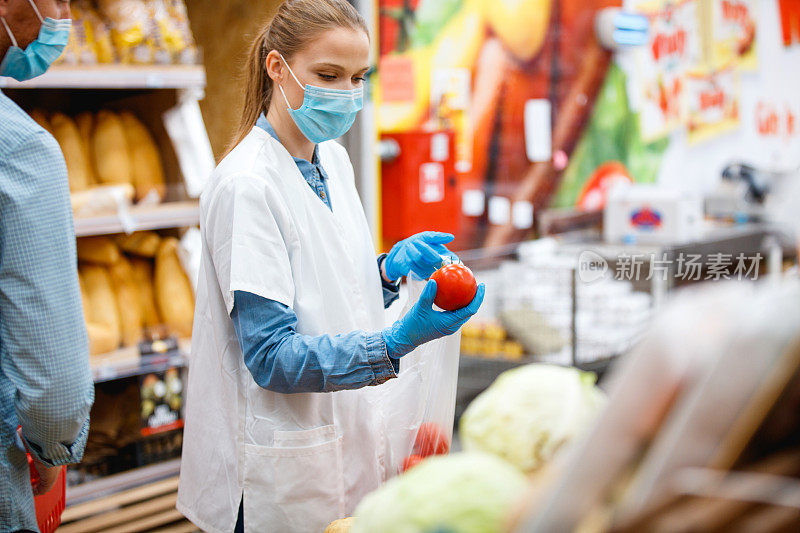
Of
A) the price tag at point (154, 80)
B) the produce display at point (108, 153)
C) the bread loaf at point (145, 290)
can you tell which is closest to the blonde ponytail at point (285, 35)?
the price tag at point (154, 80)

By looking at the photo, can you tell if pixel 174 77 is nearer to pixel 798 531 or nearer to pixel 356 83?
pixel 356 83

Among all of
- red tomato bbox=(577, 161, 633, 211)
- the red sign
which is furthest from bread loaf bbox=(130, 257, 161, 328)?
the red sign

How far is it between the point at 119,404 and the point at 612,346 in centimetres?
212

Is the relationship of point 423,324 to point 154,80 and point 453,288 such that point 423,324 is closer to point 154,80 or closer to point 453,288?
point 453,288

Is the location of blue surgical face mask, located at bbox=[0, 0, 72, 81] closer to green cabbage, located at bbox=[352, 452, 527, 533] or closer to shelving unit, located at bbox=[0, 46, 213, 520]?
shelving unit, located at bbox=[0, 46, 213, 520]

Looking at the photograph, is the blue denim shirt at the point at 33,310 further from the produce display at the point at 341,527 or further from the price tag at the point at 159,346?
the price tag at the point at 159,346

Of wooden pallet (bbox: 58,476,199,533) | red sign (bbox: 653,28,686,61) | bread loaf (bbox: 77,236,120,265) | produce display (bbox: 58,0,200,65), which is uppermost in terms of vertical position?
red sign (bbox: 653,28,686,61)

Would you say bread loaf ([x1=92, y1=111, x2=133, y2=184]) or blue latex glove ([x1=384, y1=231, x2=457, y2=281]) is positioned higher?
bread loaf ([x1=92, y1=111, x2=133, y2=184])

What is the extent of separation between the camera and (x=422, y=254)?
70.7 inches

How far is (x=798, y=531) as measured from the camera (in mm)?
592

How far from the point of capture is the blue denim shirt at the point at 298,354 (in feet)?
4.90

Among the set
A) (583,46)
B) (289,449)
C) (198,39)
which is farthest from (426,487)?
(583,46)

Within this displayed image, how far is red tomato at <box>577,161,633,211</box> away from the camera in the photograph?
6.21 metres

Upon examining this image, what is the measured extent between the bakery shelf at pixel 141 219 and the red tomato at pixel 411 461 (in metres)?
1.49
